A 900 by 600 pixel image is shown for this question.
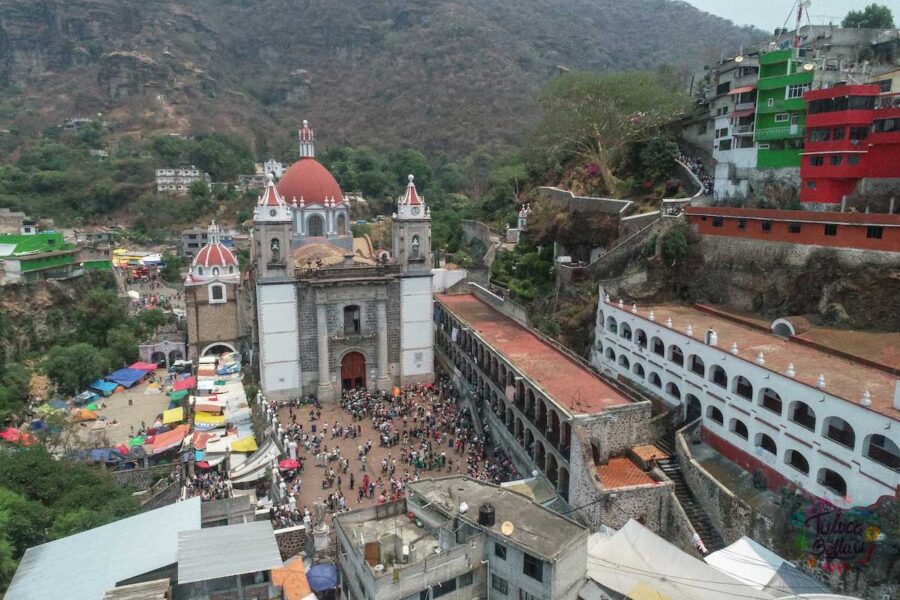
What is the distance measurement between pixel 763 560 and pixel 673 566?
239 centimetres

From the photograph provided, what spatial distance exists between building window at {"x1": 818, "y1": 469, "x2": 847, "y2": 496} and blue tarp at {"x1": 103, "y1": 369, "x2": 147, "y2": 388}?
3638cm

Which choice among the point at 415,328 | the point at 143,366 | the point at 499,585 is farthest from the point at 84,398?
the point at 499,585

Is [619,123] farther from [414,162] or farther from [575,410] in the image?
[414,162]

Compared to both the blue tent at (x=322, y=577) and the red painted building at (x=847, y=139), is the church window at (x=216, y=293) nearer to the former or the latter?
the blue tent at (x=322, y=577)

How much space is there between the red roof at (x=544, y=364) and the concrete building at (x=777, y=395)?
8.11ft

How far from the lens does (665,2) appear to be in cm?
14938

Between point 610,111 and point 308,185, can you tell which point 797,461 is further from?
point 610,111

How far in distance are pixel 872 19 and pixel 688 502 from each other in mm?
39727

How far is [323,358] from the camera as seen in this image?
3044 cm

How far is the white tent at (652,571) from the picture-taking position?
48.3 feet

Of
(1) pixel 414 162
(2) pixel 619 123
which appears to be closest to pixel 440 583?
(2) pixel 619 123

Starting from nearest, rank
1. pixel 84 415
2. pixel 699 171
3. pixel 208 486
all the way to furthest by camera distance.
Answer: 1. pixel 208 486
2. pixel 84 415
3. pixel 699 171

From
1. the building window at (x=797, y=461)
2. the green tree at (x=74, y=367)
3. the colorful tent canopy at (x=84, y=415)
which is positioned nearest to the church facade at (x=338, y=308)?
the colorful tent canopy at (x=84, y=415)

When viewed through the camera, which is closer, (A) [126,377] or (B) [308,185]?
(B) [308,185]
